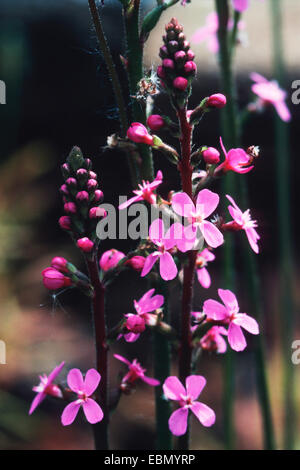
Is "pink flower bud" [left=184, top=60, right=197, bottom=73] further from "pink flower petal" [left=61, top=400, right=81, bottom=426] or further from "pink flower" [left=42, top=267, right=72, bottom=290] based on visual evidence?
"pink flower petal" [left=61, top=400, right=81, bottom=426]

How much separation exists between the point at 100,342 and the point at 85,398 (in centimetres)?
7

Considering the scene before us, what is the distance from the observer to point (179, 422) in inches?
24.3

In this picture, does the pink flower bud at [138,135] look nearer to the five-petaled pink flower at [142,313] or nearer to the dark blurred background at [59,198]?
the five-petaled pink flower at [142,313]

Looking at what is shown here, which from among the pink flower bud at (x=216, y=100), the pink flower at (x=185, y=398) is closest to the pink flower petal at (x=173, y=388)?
the pink flower at (x=185, y=398)

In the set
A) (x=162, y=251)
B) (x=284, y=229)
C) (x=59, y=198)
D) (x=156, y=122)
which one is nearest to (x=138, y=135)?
(x=156, y=122)

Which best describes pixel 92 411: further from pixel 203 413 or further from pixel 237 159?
pixel 237 159

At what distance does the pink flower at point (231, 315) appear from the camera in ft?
2.03

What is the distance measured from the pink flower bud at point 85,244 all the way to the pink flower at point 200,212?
0.10 meters

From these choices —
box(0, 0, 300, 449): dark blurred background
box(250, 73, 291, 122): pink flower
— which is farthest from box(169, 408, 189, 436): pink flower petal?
box(0, 0, 300, 449): dark blurred background

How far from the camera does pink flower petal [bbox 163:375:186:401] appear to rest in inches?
24.1

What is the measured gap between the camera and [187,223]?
61 centimetres

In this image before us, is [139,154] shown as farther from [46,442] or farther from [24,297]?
→ [24,297]

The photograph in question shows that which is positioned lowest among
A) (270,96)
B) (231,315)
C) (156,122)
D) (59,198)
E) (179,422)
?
(179,422)
